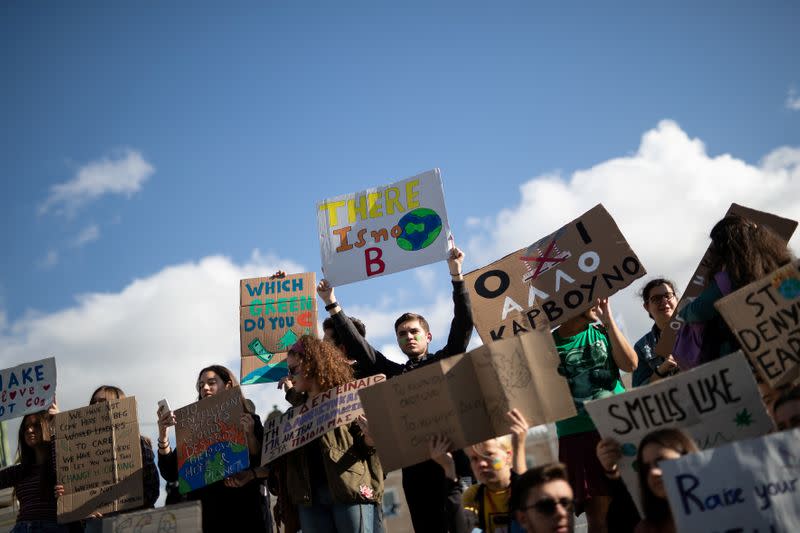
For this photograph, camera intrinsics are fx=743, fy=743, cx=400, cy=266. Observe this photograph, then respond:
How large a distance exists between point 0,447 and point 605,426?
36.3 feet

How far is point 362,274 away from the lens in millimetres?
6836

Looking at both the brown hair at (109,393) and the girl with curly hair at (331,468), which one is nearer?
the girl with curly hair at (331,468)

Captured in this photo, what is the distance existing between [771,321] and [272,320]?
4753 millimetres

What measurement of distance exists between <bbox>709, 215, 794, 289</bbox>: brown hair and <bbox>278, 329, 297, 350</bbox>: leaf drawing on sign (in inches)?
164

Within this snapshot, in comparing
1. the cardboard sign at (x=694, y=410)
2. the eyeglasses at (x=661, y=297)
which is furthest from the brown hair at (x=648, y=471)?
the eyeglasses at (x=661, y=297)

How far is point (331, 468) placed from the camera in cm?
534

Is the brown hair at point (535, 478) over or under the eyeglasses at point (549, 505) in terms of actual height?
over

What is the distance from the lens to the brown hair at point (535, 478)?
392cm

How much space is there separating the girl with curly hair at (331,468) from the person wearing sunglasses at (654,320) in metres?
2.14

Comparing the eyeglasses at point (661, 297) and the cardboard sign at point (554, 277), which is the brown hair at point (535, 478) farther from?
the eyeglasses at point (661, 297)

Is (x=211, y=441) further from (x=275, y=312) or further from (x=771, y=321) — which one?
(x=771, y=321)

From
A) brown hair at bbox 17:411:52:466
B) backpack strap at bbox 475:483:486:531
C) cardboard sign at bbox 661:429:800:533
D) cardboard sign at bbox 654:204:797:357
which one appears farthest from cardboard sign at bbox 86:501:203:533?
cardboard sign at bbox 654:204:797:357

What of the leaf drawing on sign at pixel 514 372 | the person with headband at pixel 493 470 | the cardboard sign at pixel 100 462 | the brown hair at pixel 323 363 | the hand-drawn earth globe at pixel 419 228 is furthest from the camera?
the hand-drawn earth globe at pixel 419 228

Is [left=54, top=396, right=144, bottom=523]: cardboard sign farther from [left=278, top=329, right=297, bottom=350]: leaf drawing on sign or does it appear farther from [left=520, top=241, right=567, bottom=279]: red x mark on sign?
[left=520, top=241, right=567, bottom=279]: red x mark on sign
